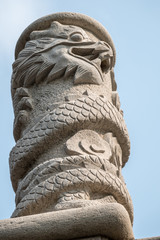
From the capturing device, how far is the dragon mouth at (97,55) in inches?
166

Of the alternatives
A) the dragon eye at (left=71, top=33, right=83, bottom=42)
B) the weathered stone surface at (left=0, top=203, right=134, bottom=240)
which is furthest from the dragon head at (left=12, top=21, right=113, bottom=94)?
the weathered stone surface at (left=0, top=203, right=134, bottom=240)

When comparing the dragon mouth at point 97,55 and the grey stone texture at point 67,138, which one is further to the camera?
the dragon mouth at point 97,55

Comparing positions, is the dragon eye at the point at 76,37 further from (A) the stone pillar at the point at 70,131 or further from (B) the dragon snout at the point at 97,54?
(B) the dragon snout at the point at 97,54

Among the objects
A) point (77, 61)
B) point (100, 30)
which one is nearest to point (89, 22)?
point (100, 30)

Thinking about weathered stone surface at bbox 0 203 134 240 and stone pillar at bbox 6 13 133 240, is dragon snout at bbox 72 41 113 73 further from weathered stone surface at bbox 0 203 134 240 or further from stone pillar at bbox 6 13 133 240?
weathered stone surface at bbox 0 203 134 240

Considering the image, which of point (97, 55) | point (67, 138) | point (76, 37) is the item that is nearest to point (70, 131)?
point (67, 138)

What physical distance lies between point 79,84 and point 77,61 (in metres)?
0.23

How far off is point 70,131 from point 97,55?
1.09 meters

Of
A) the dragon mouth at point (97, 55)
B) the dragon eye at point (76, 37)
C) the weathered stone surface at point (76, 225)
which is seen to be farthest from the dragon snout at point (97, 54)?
the weathered stone surface at point (76, 225)

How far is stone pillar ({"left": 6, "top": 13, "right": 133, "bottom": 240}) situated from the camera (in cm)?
286

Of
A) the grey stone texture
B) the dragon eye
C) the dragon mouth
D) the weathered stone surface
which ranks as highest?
the dragon eye

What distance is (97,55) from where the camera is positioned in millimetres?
4305

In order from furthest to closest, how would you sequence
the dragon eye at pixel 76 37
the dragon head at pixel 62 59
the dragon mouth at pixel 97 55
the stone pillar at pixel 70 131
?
the dragon eye at pixel 76 37 < the dragon mouth at pixel 97 55 < the dragon head at pixel 62 59 < the stone pillar at pixel 70 131

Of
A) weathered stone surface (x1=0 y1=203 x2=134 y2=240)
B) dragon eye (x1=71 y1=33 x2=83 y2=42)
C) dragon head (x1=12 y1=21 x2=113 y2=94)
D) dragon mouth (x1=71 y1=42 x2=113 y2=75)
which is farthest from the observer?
dragon eye (x1=71 y1=33 x2=83 y2=42)
